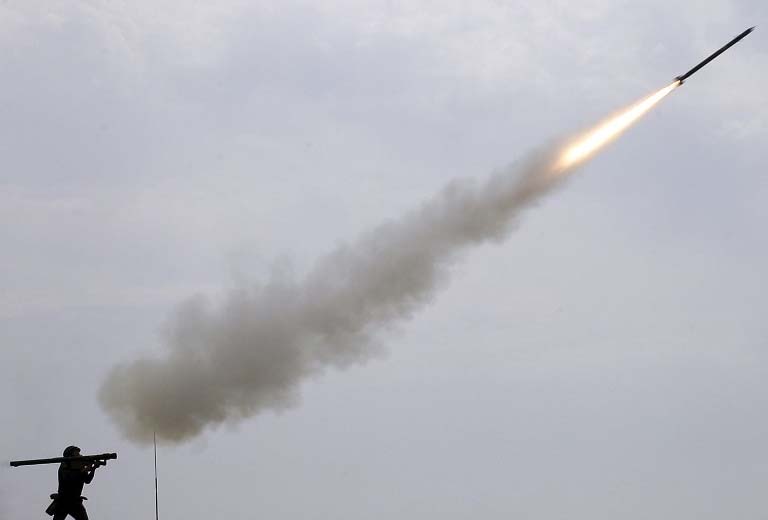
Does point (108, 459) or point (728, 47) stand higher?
point (728, 47)

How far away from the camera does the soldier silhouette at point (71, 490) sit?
31.7 meters

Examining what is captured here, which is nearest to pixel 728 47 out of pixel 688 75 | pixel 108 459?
pixel 688 75

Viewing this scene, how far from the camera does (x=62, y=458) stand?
3212cm

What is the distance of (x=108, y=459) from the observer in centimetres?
3244

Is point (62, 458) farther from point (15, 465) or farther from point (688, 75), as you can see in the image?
point (688, 75)

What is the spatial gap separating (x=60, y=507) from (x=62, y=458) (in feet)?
3.84

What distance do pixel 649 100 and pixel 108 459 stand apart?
18.6 m

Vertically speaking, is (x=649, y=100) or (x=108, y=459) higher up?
(x=649, y=100)

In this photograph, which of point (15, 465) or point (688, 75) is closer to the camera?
point (15, 465)

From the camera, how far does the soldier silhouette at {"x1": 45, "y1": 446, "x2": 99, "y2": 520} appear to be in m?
31.7

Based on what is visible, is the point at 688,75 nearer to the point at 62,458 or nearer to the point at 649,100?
the point at 649,100

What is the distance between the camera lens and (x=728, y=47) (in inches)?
1544

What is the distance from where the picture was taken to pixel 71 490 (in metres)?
31.9

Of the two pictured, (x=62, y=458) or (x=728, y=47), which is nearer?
(x=62, y=458)
